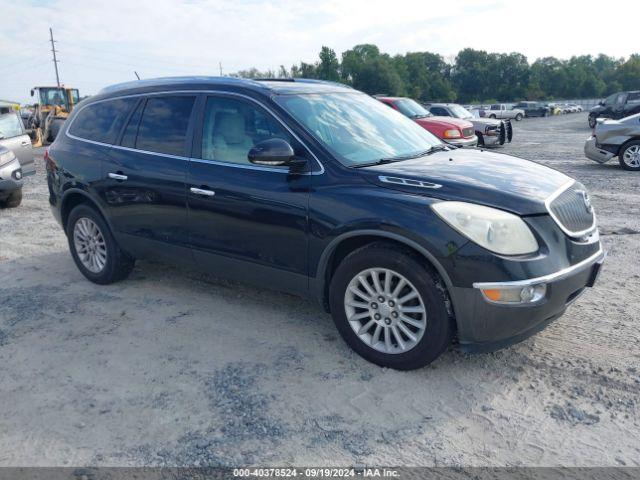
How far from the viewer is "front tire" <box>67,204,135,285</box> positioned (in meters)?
5.26

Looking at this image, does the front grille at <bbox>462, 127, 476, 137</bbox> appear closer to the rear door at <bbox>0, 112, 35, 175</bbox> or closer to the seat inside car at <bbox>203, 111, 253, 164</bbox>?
the rear door at <bbox>0, 112, 35, 175</bbox>

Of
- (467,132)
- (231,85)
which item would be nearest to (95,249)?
(231,85)

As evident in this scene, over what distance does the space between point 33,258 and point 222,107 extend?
3.63m

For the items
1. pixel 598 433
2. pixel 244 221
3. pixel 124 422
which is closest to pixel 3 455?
pixel 124 422

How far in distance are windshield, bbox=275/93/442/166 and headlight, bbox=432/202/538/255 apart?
0.88m

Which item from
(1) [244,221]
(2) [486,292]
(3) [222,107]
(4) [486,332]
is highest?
(3) [222,107]

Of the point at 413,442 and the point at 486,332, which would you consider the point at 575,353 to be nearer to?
the point at 486,332

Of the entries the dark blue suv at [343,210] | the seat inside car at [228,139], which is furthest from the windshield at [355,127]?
the seat inside car at [228,139]

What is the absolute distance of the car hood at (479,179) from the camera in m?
3.32

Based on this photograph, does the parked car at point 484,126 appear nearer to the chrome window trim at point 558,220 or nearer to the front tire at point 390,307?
the chrome window trim at point 558,220

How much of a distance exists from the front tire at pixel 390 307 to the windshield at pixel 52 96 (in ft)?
95.8

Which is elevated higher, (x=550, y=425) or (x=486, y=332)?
(x=486, y=332)

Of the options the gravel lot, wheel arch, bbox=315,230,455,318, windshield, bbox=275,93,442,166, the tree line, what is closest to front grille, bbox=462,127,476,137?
the gravel lot

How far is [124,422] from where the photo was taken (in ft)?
10.2
